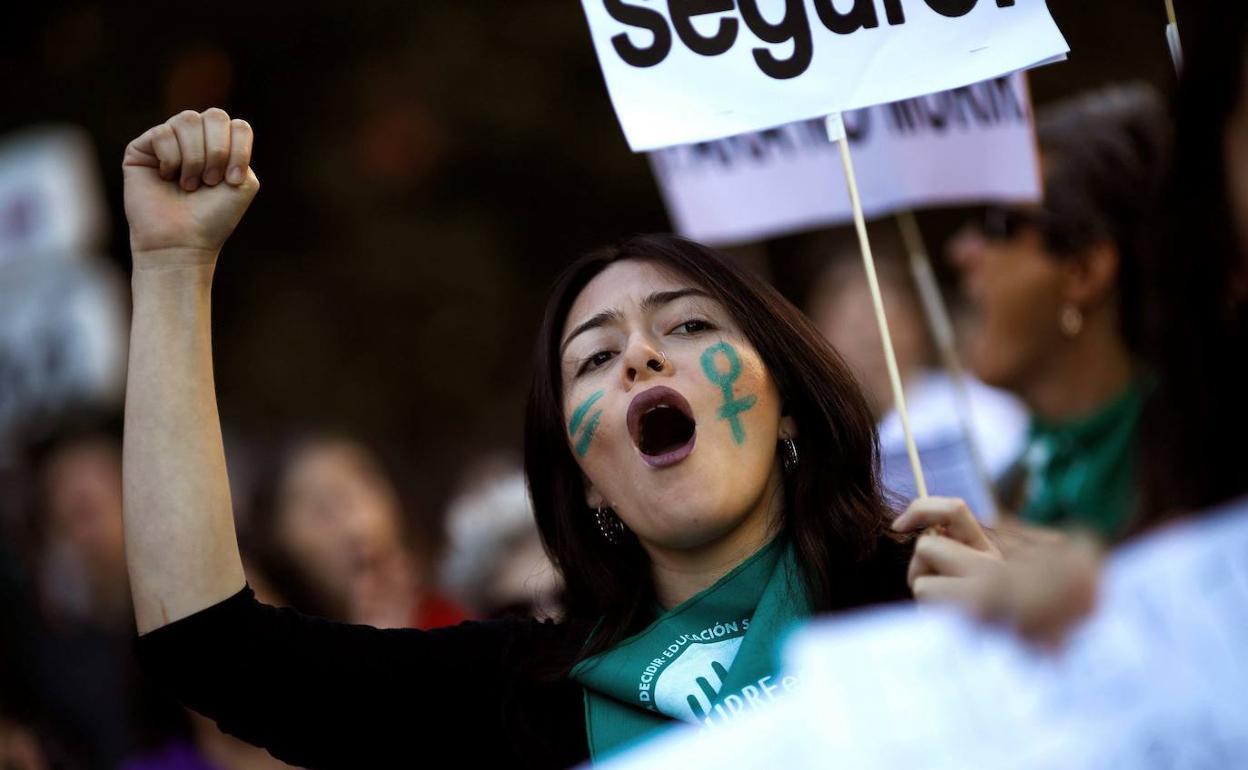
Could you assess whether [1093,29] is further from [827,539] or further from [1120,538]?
[1120,538]

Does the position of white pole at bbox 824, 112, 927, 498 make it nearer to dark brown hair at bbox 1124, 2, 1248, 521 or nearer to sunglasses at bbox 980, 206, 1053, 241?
dark brown hair at bbox 1124, 2, 1248, 521

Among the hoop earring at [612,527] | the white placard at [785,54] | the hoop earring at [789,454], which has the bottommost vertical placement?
the hoop earring at [612,527]

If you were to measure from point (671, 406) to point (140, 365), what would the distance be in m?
0.75

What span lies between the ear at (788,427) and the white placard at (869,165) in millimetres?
926

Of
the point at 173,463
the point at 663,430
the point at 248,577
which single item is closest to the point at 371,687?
the point at 173,463

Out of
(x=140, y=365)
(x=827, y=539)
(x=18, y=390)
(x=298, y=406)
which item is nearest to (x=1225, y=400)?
(x=827, y=539)

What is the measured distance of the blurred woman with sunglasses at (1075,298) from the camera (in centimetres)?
373

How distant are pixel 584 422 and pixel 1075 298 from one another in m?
1.80

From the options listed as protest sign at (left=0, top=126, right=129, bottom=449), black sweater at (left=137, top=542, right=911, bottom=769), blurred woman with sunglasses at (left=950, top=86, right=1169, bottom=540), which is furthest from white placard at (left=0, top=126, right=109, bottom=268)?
black sweater at (left=137, top=542, right=911, bottom=769)

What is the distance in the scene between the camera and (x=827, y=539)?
95.0 inches

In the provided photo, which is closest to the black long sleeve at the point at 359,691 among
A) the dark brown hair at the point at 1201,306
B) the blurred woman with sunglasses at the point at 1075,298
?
the dark brown hair at the point at 1201,306

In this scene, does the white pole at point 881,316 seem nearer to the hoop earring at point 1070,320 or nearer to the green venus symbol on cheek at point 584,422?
the green venus symbol on cheek at point 584,422

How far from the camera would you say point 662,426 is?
252 centimetres

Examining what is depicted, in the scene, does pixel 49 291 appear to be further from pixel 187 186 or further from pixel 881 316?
pixel 881 316
